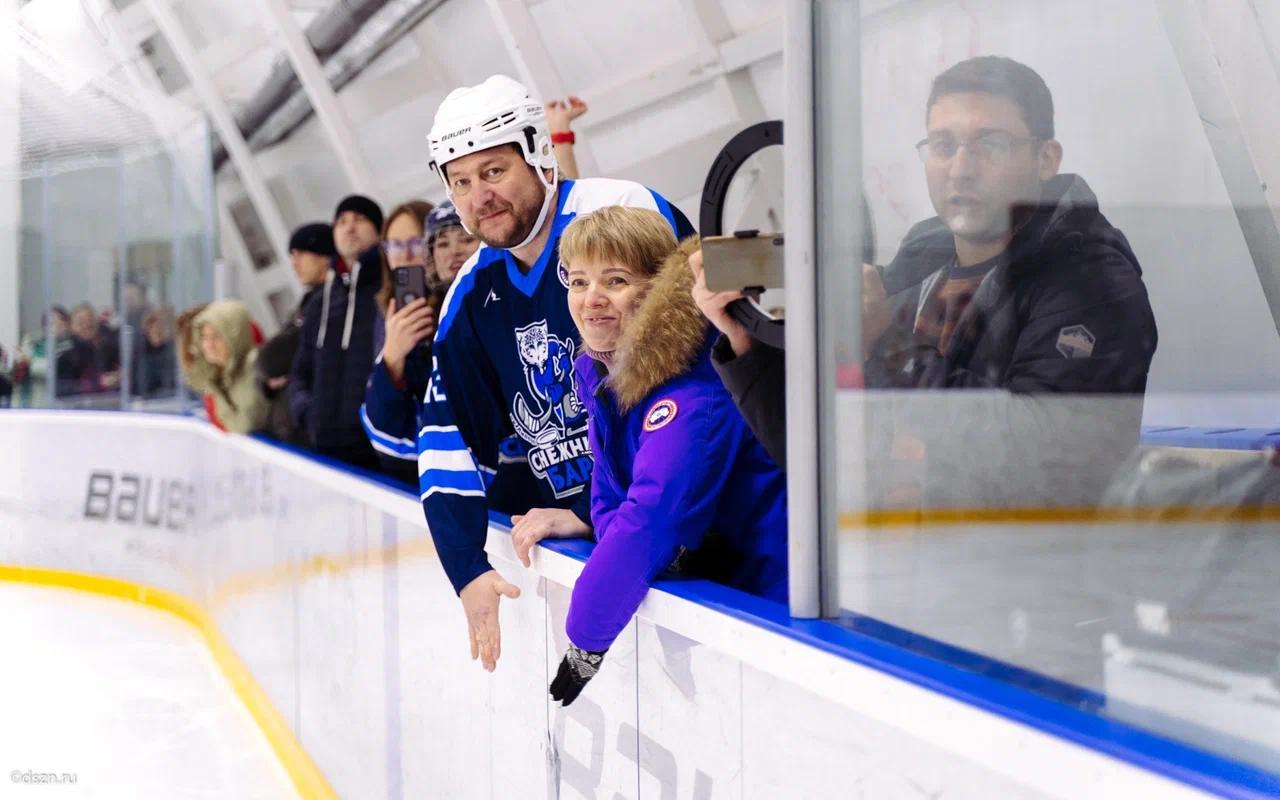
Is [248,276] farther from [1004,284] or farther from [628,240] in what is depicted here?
[1004,284]

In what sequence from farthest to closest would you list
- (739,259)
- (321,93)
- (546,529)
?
1. (321,93)
2. (546,529)
3. (739,259)

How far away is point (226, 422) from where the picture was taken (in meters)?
4.01

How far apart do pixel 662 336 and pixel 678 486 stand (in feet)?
0.55

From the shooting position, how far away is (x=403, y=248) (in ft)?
8.57

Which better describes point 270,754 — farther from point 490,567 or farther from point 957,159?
point 957,159

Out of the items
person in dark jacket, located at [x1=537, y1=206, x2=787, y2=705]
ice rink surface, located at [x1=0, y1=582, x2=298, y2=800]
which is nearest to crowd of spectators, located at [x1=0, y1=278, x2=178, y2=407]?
ice rink surface, located at [x1=0, y1=582, x2=298, y2=800]

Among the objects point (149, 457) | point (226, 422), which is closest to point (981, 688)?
point (226, 422)

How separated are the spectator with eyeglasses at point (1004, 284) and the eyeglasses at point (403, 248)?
182 centimetres

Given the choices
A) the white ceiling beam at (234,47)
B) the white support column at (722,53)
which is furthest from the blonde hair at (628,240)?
the white ceiling beam at (234,47)

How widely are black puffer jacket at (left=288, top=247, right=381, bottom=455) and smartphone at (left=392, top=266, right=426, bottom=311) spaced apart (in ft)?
2.10

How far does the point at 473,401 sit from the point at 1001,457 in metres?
1.20

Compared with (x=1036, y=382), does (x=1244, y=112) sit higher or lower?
higher

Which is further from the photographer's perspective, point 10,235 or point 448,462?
point 10,235

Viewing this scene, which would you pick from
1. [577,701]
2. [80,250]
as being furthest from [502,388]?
[80,250]
